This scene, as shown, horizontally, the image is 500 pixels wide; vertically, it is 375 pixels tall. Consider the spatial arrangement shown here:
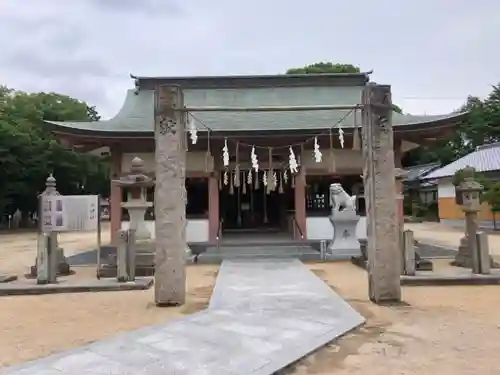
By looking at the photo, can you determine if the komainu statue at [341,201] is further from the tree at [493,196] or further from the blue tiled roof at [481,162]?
the blue tiled roof at [481,162]

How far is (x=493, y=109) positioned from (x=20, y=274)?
111 feet

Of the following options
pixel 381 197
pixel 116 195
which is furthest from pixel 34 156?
pixel 381 197

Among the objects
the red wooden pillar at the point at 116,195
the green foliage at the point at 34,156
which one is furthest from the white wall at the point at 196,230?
the green foliage at the point at 34,156

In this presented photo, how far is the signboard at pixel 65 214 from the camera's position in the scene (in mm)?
9203

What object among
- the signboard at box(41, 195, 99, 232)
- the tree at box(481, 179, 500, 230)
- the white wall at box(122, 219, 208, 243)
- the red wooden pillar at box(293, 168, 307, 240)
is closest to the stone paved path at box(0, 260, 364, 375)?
the signboard at box(41, 195, 99, 232)

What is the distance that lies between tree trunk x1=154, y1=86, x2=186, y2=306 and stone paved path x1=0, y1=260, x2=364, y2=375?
74 centimetres

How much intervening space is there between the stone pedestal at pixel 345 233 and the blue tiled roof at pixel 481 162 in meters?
16.7

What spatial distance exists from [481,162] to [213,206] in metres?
20.5

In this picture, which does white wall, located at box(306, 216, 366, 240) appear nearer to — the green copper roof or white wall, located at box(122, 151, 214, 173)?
the green copper roof

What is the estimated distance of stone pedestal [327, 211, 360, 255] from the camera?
44.1 ft

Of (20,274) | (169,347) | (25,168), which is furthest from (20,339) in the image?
(25,168)

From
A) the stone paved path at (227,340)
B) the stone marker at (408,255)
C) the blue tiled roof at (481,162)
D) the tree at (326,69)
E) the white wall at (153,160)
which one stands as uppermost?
the tree at (326,69)

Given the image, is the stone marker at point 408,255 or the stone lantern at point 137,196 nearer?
the stone marker at point 408,255

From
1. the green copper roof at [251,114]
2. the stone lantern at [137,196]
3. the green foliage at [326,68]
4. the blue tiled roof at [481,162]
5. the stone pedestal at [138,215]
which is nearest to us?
the stone lantern at [137,196]
